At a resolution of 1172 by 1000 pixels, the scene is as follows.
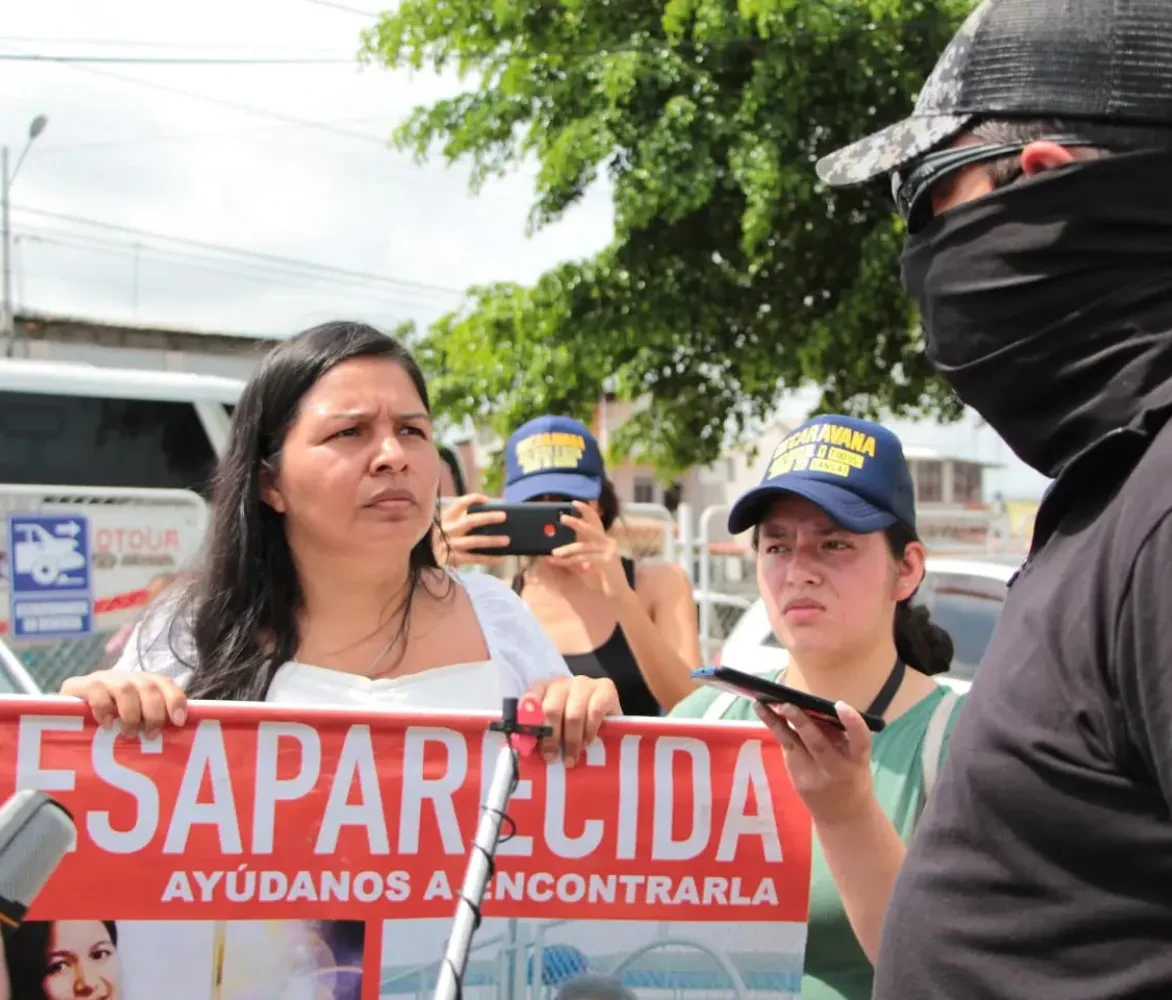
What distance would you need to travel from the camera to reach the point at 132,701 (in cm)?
201

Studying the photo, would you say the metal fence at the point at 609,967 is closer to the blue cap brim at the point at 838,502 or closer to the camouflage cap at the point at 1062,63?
the blue cap brim at the point at 838,502

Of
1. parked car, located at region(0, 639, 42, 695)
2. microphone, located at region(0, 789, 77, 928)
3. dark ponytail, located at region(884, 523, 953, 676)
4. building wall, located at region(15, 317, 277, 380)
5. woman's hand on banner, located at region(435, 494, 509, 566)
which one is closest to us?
microphone, located at region(0, 789, 77, 928)

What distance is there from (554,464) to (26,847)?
9.08 feet

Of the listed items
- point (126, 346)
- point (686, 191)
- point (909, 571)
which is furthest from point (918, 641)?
point (126, 346)

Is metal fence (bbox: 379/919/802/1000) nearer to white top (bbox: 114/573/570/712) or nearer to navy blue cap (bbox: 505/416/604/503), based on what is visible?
white top (bbox: 114/573/570/712)

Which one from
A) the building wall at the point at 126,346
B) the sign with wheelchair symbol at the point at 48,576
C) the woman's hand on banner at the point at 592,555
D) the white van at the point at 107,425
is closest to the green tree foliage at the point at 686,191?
the white van at the point at 107,425

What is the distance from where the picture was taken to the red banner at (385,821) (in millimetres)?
1977

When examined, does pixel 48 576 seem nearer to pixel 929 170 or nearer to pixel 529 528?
pixel 529 528

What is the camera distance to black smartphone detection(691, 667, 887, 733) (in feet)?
5.21

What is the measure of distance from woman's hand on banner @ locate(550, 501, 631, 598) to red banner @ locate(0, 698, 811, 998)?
1591 millimetres

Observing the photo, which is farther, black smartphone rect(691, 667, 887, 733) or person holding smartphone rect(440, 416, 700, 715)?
person holding smartphone rect(440, 416, 700, 715)

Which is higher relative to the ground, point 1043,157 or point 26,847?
point 1043,157

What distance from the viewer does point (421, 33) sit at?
35.0 ft

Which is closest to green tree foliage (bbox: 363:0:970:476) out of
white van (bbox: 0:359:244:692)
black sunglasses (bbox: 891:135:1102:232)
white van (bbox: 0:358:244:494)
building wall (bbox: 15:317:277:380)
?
white van (bbox: 0:358:244:494)
